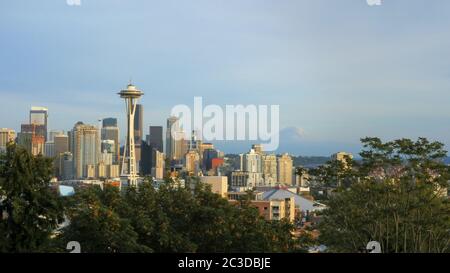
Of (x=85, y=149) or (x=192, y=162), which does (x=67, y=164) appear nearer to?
(x=85, y=149)

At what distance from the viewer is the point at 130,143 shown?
36.2 ft

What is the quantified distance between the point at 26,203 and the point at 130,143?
6.38 metres

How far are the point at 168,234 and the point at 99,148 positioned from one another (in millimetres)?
3604

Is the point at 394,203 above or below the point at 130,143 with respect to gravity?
below

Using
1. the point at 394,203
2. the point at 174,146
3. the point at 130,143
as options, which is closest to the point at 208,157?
the point at 174,146

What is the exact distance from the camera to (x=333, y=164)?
6629 mm

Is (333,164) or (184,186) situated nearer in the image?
(333,164)

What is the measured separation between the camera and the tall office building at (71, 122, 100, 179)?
304 inches

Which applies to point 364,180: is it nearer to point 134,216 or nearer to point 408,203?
point 408,203

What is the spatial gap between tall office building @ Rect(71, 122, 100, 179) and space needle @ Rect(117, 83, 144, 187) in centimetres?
50
